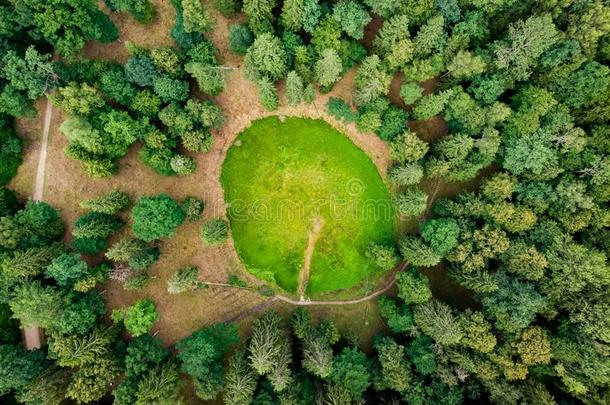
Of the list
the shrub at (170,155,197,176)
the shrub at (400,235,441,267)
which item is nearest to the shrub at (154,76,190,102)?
the shrub at (170,155,197,176)

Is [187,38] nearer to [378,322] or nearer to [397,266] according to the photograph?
[397,266]

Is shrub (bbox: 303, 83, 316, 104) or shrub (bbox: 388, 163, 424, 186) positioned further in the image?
shrub (bbox: 388, 163, 424, 186)

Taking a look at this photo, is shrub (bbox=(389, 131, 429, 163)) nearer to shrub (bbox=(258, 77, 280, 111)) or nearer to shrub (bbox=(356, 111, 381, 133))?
shrub (bbox=(356, 111, 381, 133))

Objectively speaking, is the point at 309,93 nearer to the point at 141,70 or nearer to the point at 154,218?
the point at 141,70

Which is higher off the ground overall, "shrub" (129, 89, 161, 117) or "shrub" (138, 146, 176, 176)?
"shrub" (129, 89, 161, 117)

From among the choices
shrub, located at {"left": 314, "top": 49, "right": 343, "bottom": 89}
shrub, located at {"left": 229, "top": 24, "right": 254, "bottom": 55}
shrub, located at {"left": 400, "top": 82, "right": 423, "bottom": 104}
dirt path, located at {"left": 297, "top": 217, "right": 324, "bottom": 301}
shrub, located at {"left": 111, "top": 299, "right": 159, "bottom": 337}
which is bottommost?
shrub, located at {"left": 111, "top": 299, "right": 159, "bottom": 337}

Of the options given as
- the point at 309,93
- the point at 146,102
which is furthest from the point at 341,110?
the point at 146,102
